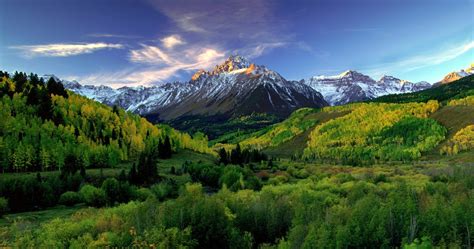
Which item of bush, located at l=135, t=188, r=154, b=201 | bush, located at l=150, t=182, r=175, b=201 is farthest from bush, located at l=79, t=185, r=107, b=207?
bush, located at l=150, t=182, r=175, b=201

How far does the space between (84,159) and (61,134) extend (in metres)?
21.5

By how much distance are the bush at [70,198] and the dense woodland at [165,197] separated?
210 mm

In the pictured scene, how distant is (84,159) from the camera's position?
389 ft

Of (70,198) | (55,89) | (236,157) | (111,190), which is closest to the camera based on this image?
(70,198)

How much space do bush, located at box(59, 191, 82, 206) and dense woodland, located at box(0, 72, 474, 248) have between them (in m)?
0.21

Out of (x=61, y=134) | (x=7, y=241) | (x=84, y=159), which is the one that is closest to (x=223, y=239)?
(x=7, y=241)

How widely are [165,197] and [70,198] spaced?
20.1 metres

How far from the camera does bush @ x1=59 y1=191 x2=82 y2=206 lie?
262ft

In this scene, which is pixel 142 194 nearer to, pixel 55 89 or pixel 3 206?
pixel 3 206

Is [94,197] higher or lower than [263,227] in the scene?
higher

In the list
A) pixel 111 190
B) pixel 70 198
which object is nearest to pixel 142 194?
pixel 111 190

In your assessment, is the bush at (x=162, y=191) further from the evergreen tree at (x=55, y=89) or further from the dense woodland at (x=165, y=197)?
the evergreen tree at (x=55, y=89)

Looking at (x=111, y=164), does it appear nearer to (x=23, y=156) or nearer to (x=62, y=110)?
(x=23, y=156)

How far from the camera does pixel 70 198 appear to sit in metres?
80.4
